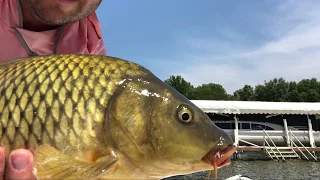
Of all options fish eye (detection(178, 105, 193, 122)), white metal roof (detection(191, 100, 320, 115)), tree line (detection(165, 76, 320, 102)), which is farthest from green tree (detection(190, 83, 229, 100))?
fish eye (detection(178, 105, 193, 122))

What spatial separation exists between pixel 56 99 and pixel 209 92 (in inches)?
2192

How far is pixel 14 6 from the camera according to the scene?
8.73 feet

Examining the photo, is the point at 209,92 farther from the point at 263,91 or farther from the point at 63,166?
the point at 63,166

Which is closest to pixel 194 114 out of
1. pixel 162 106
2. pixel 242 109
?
pixel 162 106

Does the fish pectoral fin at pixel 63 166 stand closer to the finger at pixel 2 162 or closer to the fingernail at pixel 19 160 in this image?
the fingernail at pixel 19 160

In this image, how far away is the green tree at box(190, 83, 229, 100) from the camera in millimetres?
55050

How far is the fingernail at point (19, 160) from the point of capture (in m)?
1.63

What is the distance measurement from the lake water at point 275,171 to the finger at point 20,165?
37.6ft

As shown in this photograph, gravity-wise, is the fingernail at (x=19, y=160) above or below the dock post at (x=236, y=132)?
below

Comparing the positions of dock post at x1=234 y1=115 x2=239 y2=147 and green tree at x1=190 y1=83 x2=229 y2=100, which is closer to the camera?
dock post at x1=234 y1=115 x2=239 y2=147

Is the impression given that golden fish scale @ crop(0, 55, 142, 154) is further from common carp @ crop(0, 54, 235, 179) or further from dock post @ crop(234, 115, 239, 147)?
dock post @ crop(234, 115, 239, 147)

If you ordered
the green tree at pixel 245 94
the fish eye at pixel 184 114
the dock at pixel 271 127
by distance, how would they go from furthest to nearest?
the green tree at pixel 245 94, the dock at pixel 271 127, the fish eye at pixel 184 114

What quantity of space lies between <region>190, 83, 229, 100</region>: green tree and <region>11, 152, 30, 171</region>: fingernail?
52772 mm

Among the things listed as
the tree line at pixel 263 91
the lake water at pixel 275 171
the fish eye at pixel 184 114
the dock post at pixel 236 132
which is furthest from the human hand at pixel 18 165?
the tree line at pixel 263 91
